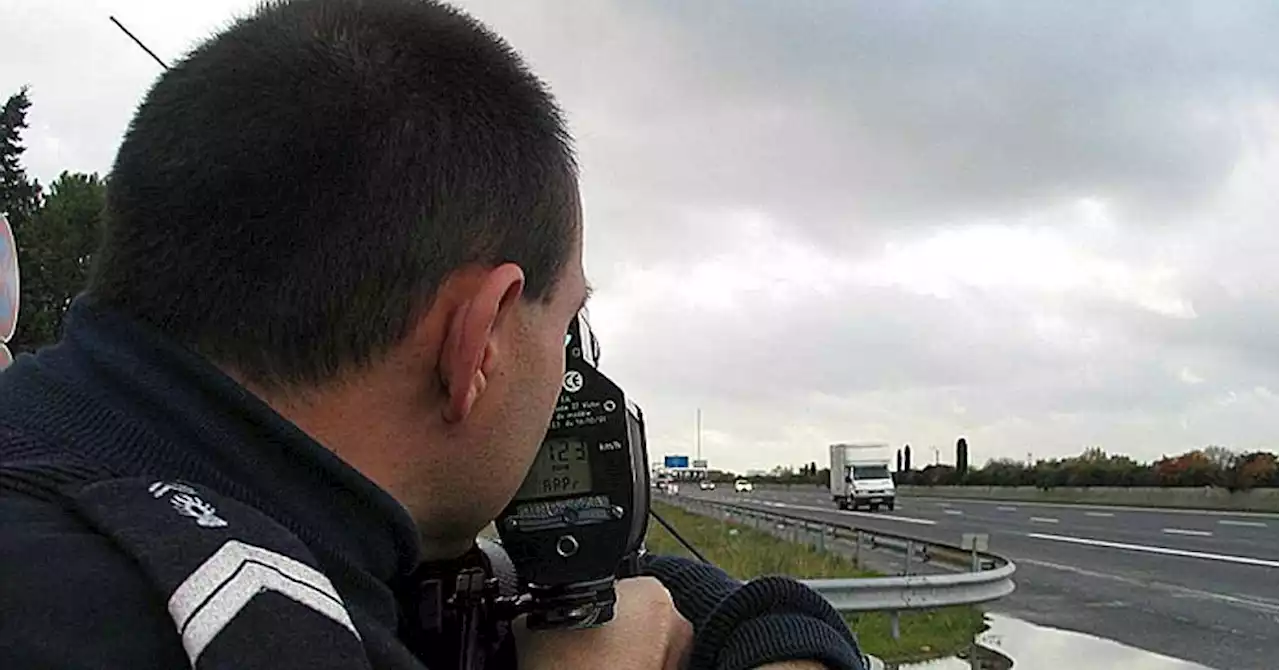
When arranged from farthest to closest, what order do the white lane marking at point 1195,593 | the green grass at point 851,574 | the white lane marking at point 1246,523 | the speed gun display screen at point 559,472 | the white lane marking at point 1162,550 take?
the white lane marking at point 1246,523
the white lane marking at point 1162,550
the white lane marking at point 1195,593
the green grass at point 851,574
the speed gun display screen at point 559,472

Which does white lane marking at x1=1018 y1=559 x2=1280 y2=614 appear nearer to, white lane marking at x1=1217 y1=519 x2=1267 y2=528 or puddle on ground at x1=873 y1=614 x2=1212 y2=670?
puddle on ground at x1=873 y1=614 x2=1212 y2=670

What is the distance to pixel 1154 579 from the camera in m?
18.8

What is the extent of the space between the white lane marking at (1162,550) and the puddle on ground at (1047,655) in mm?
9645

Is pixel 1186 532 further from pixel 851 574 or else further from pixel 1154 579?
pixel 851 574

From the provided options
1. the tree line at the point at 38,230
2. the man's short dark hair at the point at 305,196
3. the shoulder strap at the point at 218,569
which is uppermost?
the tree line at the point at 38,230

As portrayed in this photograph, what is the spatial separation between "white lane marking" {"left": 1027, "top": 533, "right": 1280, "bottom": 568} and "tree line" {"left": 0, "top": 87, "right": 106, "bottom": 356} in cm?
1771

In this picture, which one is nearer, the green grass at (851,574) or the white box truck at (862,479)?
the green grass at (851,574)

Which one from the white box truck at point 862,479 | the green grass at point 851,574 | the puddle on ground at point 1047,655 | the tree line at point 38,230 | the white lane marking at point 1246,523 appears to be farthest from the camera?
the white box truck at point 862,479

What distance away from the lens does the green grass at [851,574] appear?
10641 millimetres

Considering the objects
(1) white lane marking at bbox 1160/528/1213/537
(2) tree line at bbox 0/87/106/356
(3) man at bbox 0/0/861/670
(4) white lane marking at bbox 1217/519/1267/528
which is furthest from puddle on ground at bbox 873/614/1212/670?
(4) white lane marking at bbox 1217/519/1267/528

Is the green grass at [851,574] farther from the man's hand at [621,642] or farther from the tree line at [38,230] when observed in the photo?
the tree line at [38,230]

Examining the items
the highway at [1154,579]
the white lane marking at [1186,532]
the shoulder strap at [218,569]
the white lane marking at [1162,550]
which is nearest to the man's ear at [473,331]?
the shoulder strap at [218,569]

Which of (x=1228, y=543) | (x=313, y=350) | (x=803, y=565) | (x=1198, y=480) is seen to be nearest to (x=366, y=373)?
(x=313, y=350)

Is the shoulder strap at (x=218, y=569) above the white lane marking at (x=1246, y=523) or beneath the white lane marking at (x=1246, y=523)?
beneath
